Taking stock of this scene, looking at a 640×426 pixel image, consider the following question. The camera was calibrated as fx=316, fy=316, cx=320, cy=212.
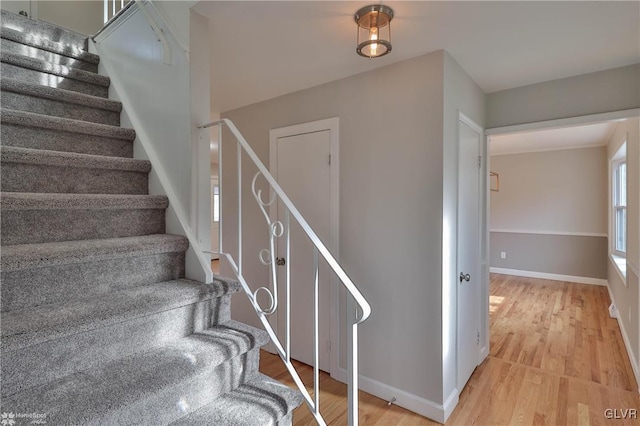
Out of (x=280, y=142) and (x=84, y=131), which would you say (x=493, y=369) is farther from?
(x=84, y=131)

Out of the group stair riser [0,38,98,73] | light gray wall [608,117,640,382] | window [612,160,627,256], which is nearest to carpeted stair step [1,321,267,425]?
stair riser [0,38,98,73]

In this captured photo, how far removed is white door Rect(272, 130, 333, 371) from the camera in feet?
8.41

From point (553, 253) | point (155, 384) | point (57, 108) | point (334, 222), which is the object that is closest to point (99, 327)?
point (155, 384)

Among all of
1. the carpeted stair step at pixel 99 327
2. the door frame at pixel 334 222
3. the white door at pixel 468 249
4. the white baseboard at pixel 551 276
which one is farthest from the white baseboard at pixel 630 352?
the carpeted stair step at pixel 99 327

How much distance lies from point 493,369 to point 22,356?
3053mm

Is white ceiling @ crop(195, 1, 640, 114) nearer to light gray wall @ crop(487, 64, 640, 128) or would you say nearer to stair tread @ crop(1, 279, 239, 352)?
light gray wall @ crop(487, 64, 640, 128)

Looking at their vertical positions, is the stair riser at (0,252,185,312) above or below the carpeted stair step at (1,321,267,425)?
above

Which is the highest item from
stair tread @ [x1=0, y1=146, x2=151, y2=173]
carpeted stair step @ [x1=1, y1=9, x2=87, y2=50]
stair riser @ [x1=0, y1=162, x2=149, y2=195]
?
carpeted stair step @ [x1=1, y1=9, x2=87, y2=50]

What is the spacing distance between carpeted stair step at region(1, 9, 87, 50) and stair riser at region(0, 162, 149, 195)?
120 centimetres

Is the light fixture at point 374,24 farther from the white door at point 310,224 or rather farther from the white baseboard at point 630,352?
the white baseboard at point 630,352

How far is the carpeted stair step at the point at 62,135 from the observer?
5.10 ft

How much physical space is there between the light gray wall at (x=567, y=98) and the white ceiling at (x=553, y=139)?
1569 millimetres

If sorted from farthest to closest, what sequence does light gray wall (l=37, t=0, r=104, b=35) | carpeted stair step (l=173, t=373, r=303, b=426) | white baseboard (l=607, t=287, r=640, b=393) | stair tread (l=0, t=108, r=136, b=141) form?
light gray wall (l=37, t=0, r=104, b=35), white baseboard (l=607, t=287, r=640, b=393), stair tread (l=0, t=108, r=136, b=141), carpeted stair step (l=173, t=373, r=303, b=426)

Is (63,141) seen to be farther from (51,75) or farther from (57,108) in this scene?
(51,75)
